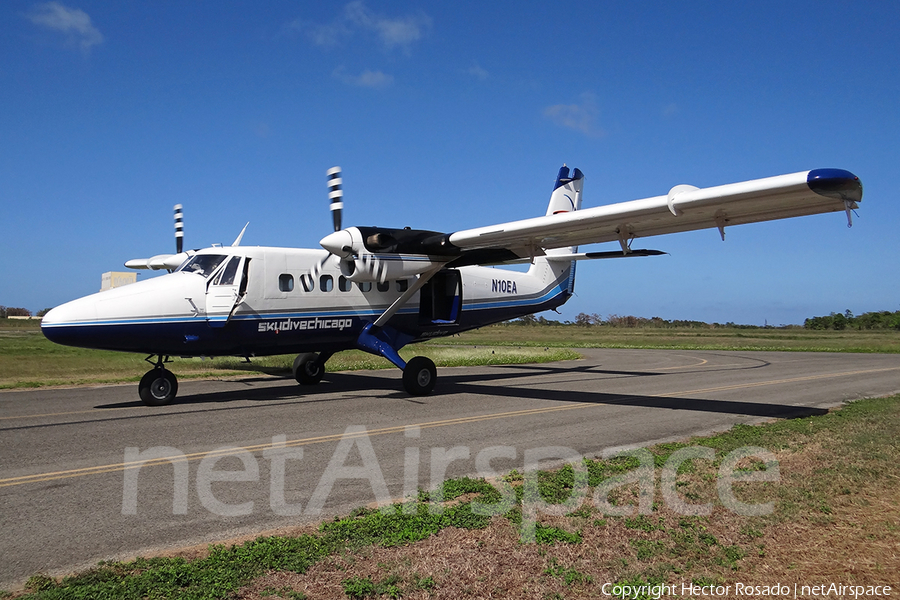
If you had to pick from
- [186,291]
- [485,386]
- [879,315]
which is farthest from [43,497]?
[879,315]

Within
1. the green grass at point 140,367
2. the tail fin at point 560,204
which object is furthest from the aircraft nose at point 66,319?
the tail fin at point 560,204

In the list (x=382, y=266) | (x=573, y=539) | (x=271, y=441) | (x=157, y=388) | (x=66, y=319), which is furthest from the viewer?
(x=382, y=266)

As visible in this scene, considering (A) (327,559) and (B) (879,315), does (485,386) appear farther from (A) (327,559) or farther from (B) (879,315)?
(B) (879,315)

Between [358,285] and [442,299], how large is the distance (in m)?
2.50

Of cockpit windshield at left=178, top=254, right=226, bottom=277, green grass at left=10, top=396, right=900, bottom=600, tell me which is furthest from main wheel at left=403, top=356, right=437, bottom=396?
green grass at left=10, top=396, right=900, bottom=600

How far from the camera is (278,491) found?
610 centimetres

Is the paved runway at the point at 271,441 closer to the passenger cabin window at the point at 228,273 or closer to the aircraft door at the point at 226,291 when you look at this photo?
the aircraft door at the point at 226,291

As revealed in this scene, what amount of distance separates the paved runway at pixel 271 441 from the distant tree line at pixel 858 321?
95.4 meters

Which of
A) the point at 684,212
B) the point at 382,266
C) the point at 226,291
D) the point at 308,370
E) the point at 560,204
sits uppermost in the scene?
the point at 560,204

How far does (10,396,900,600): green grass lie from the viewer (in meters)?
3.88

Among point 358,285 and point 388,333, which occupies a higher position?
point 358,285

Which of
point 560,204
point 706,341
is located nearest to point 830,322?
point 706,341

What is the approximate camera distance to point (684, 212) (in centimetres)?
1070

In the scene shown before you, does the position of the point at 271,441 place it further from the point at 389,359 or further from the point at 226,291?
the point at 389,359
